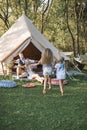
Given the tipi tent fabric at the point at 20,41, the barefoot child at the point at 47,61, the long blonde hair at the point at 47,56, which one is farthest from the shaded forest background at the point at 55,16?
the long blonde hair at the point at 47,56

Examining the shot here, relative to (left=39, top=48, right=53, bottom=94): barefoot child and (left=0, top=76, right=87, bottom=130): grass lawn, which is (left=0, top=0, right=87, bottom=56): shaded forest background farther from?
(left=0, top=76, right=87, bottom=130): grass lawn

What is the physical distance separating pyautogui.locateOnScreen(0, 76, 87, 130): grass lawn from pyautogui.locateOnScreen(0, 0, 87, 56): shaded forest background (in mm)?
20441

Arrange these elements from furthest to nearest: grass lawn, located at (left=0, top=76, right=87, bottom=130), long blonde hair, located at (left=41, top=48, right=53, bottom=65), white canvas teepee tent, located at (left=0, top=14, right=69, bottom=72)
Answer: white canvas teepee tent, located at (left=0, top=14, right=69, bottom=72) → long blonde hair, located at (left=41, top=48, right=53, bottom=65) → grass lawn, located at (left=0, top=76, right=87, bottom=130)

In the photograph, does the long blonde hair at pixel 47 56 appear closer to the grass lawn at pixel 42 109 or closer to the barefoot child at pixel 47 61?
the barefoot child at pixel 47 61

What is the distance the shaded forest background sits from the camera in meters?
33.0

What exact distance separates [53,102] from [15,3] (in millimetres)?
26575

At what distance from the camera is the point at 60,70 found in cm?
1085

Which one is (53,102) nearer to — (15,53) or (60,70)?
(60,70)

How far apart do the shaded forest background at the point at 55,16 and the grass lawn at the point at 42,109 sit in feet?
67.1

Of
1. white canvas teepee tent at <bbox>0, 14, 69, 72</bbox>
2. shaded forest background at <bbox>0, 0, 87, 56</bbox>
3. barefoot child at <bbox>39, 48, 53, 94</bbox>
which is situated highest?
barefoot child at <bbox>39, 48, 53, 94</bbox>

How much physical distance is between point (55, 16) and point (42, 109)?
31.3 m

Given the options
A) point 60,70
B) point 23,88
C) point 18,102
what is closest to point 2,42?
point 23,88

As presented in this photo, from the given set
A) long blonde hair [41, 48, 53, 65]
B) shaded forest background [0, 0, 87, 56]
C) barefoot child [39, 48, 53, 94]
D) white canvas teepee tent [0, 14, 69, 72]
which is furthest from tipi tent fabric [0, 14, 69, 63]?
shaded forest background [0, 0, 87, 56]

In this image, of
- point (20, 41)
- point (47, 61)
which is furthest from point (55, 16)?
point (47, 61)
